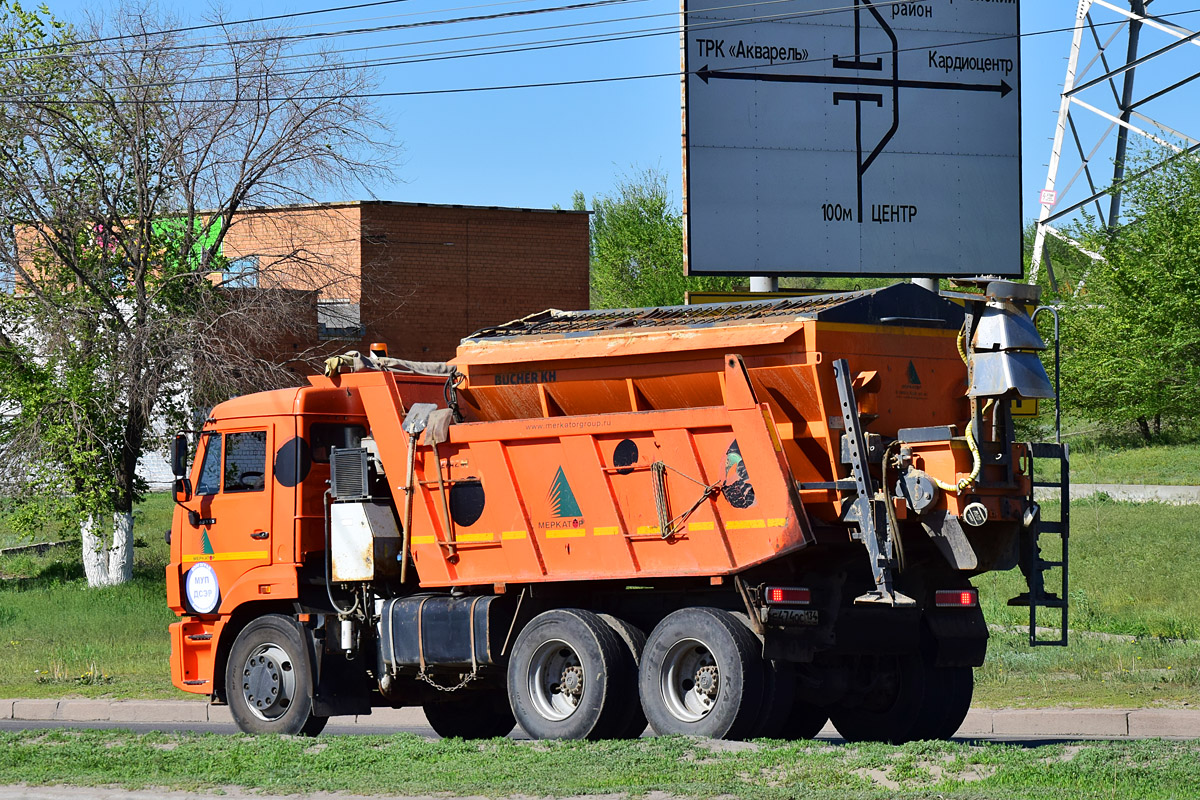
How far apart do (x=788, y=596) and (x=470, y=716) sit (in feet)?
13.8

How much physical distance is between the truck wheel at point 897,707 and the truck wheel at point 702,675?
1725 mm

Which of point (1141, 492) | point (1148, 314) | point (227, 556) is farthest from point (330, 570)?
point (1148, 314)

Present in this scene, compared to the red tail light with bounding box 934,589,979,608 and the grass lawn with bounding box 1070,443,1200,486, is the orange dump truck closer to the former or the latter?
the red tail light with bounding box 934,589,979,608

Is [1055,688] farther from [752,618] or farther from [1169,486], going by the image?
[1169,486]

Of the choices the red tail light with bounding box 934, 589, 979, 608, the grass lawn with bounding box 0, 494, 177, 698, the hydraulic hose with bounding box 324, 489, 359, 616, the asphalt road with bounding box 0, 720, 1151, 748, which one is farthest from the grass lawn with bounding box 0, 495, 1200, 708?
the hydraulic hose with bounding box 324, 489, 359, 616

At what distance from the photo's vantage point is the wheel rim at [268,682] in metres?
12.7

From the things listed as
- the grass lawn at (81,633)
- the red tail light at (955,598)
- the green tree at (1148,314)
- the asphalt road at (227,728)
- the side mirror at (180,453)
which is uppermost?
the green tree at (1148,314)

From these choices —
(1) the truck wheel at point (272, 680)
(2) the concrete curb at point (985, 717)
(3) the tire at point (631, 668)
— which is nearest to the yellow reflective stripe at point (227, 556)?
(1) the truck wheel at point (272, 680)

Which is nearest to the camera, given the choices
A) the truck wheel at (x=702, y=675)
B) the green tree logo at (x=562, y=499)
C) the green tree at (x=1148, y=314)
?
the truck wheel at (x=702, y=675)

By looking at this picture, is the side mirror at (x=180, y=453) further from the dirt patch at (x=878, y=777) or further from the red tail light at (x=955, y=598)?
the dirt patch at (x=878, y=777)

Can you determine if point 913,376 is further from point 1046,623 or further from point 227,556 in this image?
point 1046,623

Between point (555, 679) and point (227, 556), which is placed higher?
point (227, 556)

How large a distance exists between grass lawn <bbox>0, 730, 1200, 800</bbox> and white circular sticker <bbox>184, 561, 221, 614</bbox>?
301cm

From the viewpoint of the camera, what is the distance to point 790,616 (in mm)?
10188
